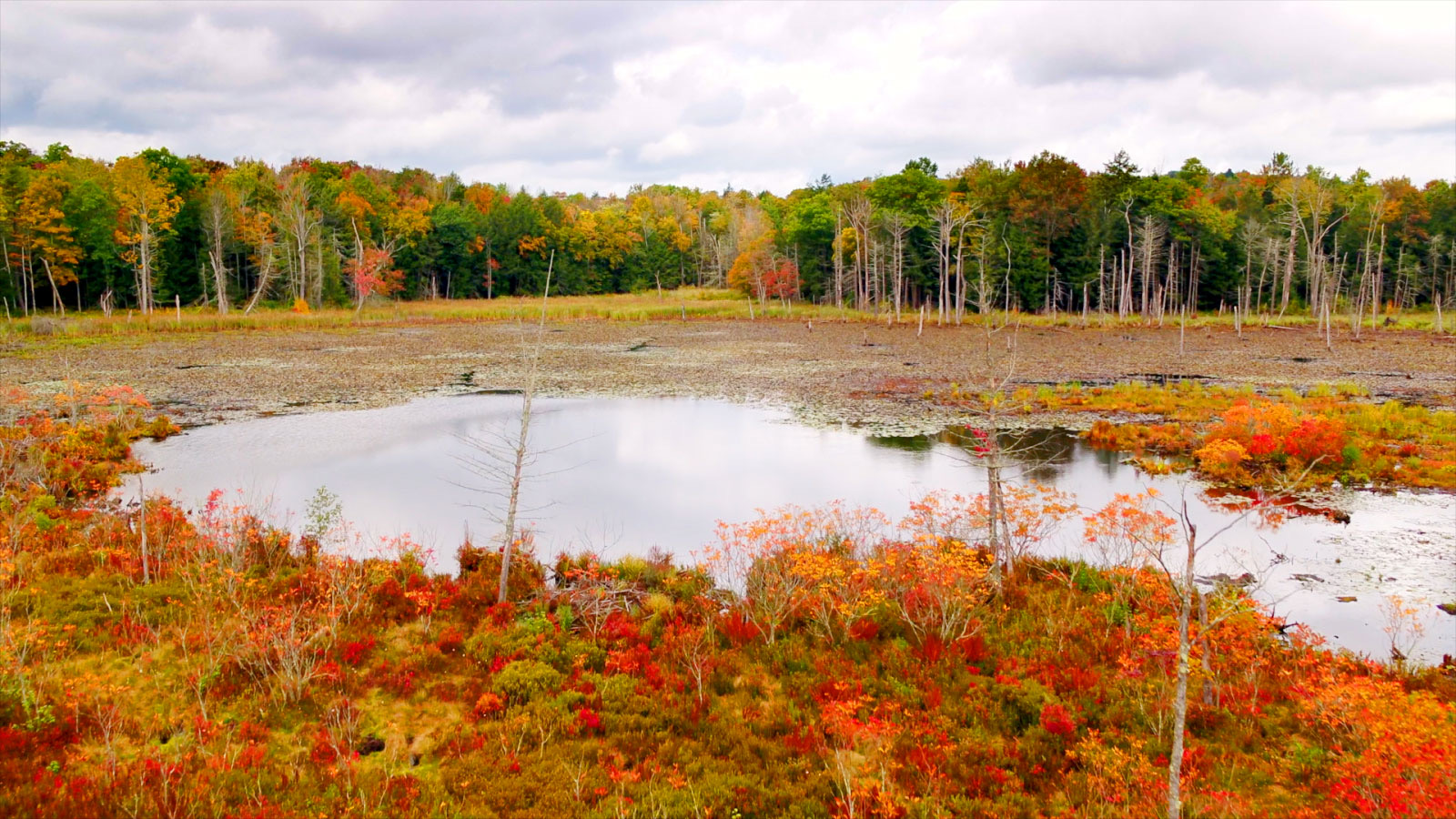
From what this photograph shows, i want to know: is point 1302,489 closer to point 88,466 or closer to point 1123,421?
point 1123,421

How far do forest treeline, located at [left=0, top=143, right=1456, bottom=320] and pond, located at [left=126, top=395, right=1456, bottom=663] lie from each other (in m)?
35.1

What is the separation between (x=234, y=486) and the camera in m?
16.5

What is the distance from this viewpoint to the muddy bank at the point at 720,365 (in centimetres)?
2766

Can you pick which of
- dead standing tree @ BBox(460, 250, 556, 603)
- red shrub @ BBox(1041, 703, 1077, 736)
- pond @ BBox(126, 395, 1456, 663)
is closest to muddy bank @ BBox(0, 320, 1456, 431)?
pond @ BBox(126, 395, 1456, 663)

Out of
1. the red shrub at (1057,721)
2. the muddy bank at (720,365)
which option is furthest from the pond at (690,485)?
the red shrub at (1057,721)

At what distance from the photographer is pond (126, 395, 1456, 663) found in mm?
12555

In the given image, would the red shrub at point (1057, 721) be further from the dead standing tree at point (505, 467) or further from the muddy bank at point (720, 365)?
the muddy bank at point (720, 365)

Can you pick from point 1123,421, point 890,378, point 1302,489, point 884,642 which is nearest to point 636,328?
point 890,378

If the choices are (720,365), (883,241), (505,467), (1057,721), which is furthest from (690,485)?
(883,241)

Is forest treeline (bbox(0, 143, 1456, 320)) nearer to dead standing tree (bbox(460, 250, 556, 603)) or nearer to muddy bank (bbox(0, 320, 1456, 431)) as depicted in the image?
muddy bank (bbox(0, 320, 1456, 431))

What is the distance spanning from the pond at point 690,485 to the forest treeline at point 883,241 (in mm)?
35143

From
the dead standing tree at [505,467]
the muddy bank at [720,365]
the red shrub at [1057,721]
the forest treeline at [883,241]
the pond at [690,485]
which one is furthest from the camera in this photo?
the forest treeline at [883,241]

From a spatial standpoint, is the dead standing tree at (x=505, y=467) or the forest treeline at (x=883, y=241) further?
the forest treeline at (x=883, y=241)

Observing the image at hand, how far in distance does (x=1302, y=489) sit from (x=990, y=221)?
166 feet
